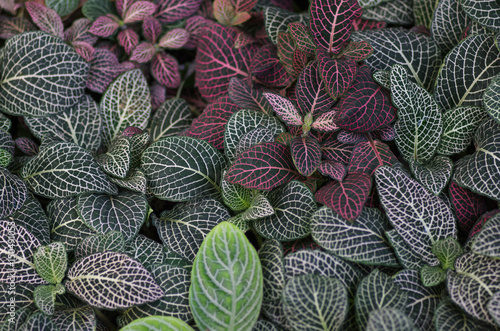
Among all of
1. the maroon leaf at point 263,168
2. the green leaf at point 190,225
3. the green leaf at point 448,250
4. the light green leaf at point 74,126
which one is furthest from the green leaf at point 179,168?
the green leaf at point 448,250

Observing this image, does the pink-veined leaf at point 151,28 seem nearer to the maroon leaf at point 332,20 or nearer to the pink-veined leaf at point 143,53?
the pink-veined leaf at point 143,53

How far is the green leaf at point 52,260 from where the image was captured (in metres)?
0.98

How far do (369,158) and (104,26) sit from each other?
3.37 feet

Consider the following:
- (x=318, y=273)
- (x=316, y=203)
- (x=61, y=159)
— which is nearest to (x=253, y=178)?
(x=316, y=203)

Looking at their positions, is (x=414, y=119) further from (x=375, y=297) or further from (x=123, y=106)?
(x=123, y=106)

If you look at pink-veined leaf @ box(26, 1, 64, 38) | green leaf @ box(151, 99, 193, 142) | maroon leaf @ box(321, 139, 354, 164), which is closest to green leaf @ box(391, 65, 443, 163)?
maroon leaf @ box(321, 139, 354, 164)

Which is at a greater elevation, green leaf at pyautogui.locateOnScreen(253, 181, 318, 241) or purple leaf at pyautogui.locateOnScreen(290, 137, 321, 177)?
purple leaf at pyautogui.locateOnScreen(290, 137, 321, 177)

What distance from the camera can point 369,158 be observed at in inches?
41.8

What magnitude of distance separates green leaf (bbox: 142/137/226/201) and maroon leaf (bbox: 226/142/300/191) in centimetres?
15

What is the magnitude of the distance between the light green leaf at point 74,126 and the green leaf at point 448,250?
1030 mm

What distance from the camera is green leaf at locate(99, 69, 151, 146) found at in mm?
1306

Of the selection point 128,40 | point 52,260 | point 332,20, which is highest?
point 332,20

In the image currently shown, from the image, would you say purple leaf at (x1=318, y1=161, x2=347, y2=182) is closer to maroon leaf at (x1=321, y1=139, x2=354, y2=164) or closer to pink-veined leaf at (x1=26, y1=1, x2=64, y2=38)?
maroon leaf at (x1=321, y1=139, x2=354, y2=164)

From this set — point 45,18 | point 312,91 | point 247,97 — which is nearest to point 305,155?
point 312,91
